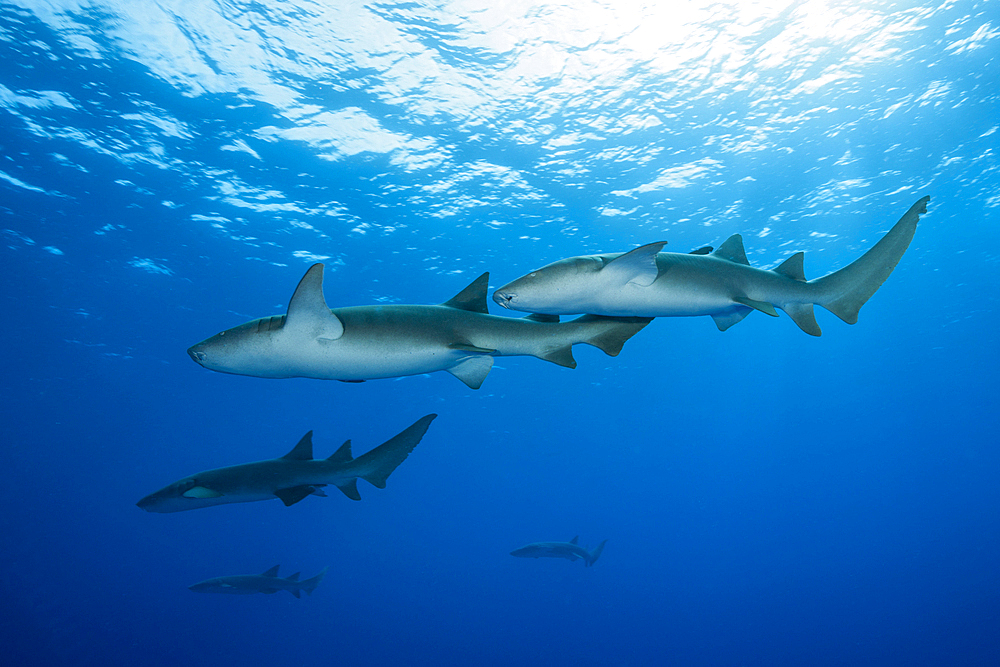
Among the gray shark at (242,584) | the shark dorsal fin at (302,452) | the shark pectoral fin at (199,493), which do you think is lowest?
the gray shark at (242,584)

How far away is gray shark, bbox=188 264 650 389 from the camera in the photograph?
2.78 metres

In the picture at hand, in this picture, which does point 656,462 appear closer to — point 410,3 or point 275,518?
point 275,518

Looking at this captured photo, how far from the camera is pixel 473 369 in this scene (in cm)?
347

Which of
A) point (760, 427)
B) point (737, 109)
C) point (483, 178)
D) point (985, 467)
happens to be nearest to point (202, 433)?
point (483, 178)

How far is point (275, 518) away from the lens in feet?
230

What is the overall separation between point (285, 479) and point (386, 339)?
3.38 metres

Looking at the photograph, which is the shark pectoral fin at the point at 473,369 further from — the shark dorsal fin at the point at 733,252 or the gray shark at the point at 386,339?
the shark dorsal fin at the point at 733,252

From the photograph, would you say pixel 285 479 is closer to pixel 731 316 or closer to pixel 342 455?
pixel 342 455

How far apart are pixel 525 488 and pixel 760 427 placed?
1303 inches

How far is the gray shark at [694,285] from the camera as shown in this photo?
8.98ft

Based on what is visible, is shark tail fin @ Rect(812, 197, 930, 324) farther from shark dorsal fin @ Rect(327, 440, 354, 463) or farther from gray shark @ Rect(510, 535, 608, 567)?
gray shark @ Rect(510, 535, 608, 567)

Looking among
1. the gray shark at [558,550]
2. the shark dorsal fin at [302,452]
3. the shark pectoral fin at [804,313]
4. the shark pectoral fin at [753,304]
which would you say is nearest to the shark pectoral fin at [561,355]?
the shark pectoral fin at [753,304]

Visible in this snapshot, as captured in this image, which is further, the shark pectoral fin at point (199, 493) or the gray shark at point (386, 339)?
the shark pectoral fin at point (199, 493)

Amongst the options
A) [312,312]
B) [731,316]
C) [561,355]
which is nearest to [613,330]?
[561,355]
